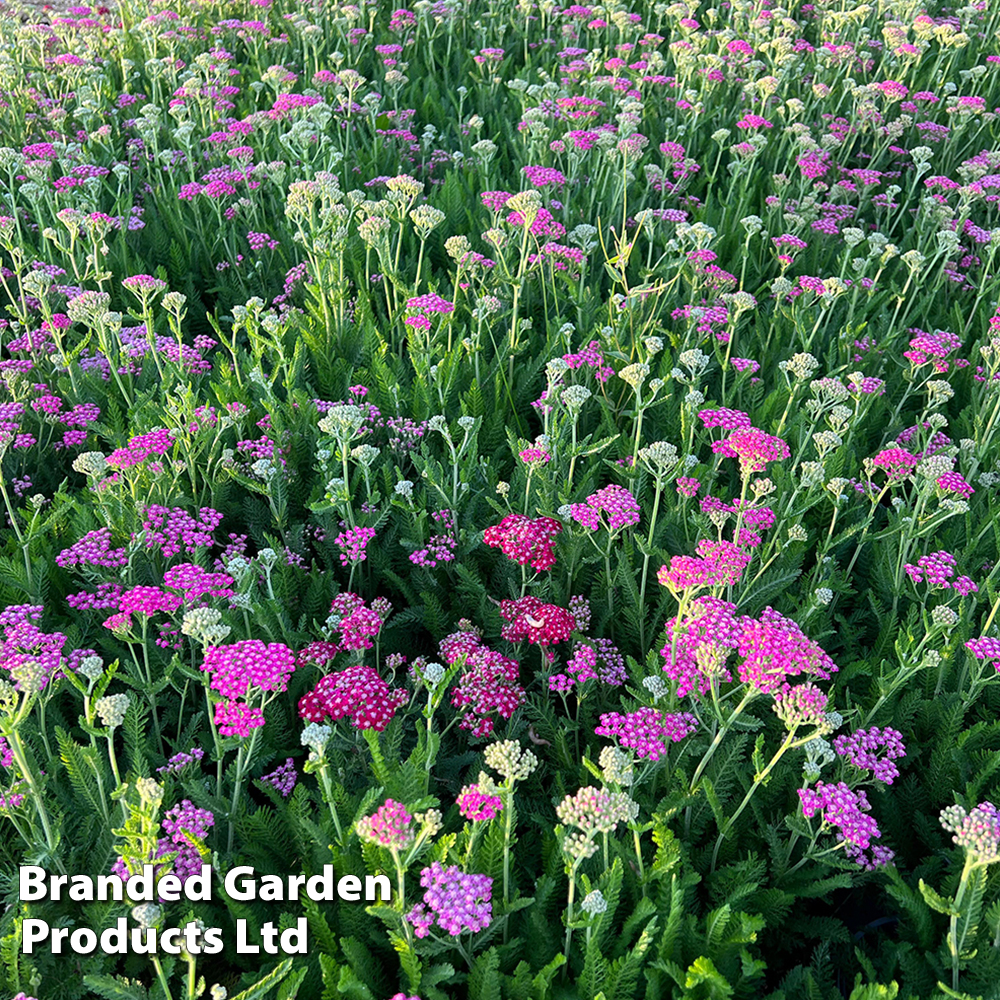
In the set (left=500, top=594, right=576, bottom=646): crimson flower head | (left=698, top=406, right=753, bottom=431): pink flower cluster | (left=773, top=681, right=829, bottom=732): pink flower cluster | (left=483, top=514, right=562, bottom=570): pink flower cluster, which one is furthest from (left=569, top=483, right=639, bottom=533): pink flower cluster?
(left=773, top=681, right=829, bottom=732): pink flower cluster

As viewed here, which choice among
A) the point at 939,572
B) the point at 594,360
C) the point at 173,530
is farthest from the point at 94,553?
the point at 939,572

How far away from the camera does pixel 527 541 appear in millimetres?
2994

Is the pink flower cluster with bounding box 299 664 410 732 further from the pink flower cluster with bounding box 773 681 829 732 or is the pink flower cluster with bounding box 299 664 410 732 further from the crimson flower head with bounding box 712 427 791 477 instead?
the crimson flower head with bounding box 712 427 791 477

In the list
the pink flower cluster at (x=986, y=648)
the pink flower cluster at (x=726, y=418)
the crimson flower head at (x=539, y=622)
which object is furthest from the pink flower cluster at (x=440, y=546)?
the pink flower cluster at (x=986, y=648)

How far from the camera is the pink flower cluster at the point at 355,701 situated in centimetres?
246

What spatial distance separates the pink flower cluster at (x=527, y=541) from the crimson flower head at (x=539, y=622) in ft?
0.49

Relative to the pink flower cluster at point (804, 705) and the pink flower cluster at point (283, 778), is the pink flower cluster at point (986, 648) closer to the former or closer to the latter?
the pink flower cluster at point (804, 705)

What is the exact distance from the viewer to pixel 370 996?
2.13 meters

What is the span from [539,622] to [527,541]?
1.03 feet

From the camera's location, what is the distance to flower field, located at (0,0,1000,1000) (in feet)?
7.67

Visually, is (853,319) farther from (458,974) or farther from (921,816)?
(458,974)

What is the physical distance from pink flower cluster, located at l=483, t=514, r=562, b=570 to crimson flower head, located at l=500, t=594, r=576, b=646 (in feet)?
0.49

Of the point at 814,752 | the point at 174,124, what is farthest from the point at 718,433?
the point at 174,124

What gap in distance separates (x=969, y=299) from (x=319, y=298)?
4.33 meters
